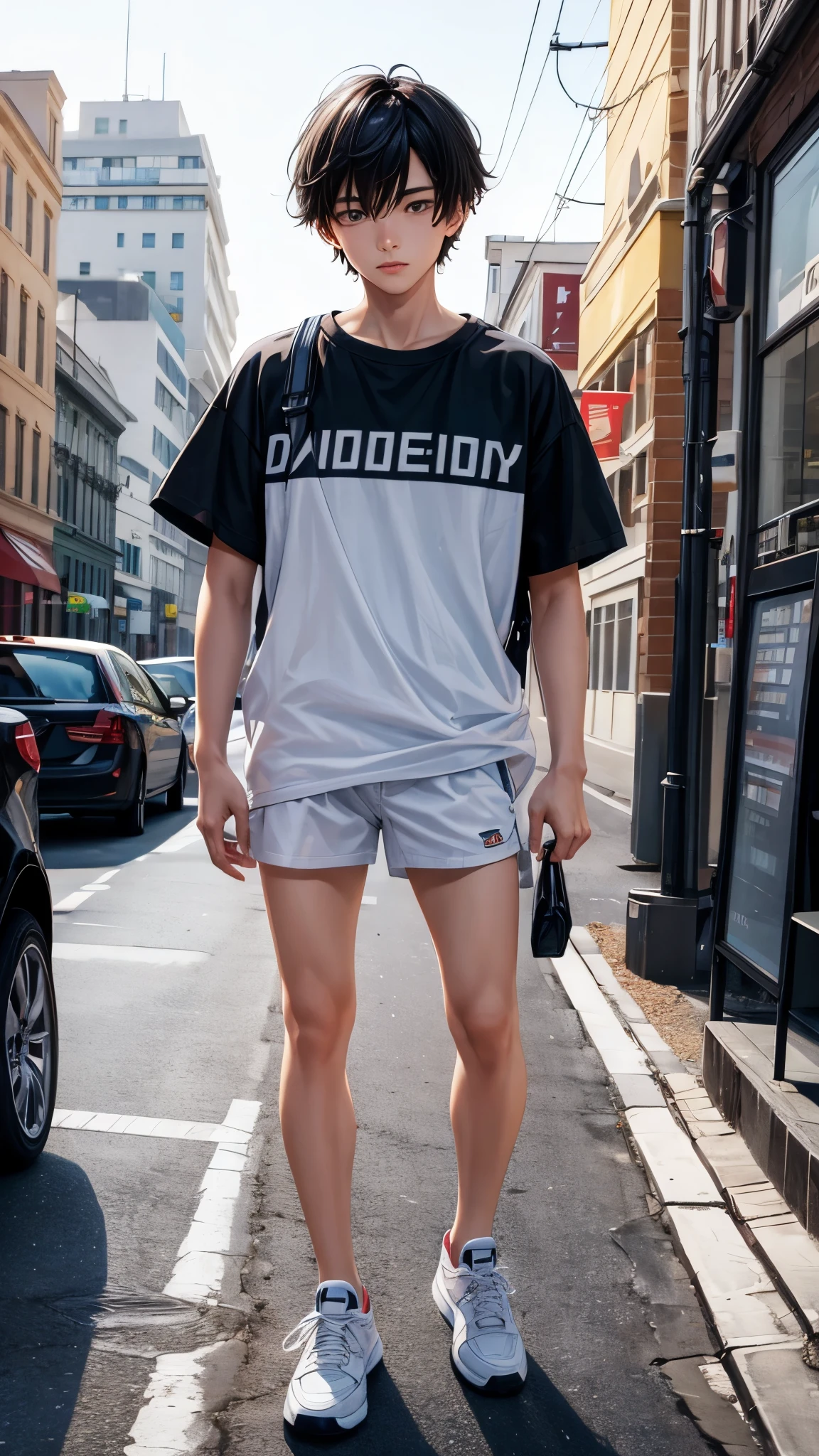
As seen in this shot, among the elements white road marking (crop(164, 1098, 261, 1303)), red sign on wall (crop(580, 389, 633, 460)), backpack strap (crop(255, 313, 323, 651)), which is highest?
red sign on wall (crop(580, 389, 633, 460))

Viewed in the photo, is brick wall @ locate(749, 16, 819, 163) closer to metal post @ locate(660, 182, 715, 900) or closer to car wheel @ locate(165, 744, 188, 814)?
metal post @ locate(660, 182, 715, 900)

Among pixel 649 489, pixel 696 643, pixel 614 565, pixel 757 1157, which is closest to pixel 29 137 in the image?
pixel 614 565

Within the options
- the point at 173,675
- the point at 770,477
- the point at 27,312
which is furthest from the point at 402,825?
the point at 27,312

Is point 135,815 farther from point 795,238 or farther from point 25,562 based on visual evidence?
point 25,562

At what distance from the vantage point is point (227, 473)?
246 centimetres

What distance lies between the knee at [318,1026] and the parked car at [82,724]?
851 centimetres

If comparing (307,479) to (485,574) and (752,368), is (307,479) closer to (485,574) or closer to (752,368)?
(485,574)

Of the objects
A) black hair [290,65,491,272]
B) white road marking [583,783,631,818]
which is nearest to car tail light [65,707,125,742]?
white road marking [583,783,631,818]

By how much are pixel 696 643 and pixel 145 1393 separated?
4721 mm

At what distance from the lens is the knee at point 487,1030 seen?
2482mm

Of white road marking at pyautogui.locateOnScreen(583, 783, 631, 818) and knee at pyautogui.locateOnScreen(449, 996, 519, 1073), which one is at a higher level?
knee at pyautogui.locateOnScreen(449, 996, 519, 1073)

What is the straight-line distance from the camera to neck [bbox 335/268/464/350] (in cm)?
245

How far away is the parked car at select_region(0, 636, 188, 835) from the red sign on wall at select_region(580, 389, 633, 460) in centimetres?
1227

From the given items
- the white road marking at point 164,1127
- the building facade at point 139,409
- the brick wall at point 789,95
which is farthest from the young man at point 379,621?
the building facade at point 139,409
